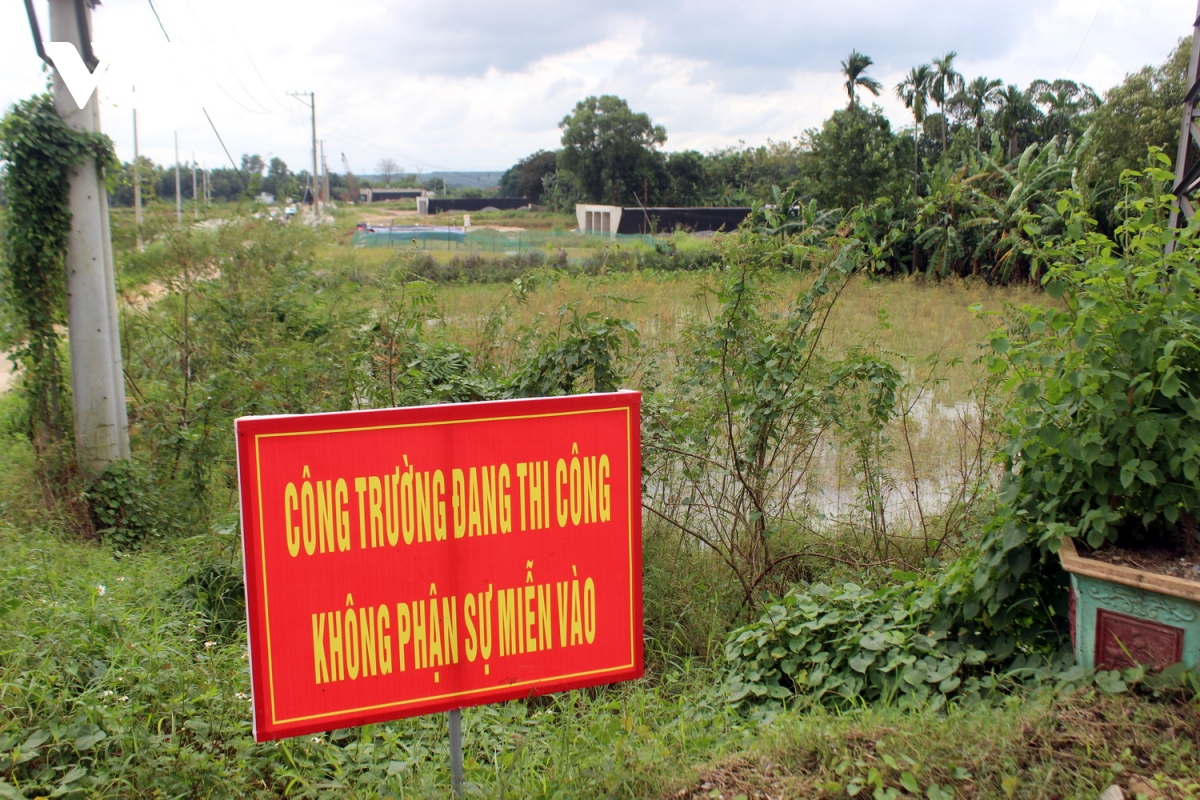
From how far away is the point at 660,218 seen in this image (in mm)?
35344

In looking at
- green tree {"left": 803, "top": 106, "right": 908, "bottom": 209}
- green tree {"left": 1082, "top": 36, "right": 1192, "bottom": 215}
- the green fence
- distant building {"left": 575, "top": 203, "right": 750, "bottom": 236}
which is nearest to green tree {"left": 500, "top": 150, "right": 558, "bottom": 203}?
distant building {"left": 575, "top": 203, "right": 750, "bottom": 236}

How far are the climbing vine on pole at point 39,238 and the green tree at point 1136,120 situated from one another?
1690 centimetres

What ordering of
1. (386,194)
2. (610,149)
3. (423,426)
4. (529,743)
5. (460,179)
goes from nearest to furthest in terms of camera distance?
(423,426)
(529,743)
(610,149)
(386,194)
(460,179)

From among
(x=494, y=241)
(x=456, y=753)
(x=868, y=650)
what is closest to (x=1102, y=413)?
(x=868, y=650)

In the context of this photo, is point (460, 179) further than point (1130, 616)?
Yes

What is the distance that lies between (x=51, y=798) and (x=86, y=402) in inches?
163

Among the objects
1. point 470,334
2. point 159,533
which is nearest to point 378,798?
point 159,533

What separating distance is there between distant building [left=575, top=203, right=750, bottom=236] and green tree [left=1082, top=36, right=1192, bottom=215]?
1333cm

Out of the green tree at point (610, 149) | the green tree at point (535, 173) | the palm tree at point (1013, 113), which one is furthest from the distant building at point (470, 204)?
the palm tree at point (1013, 113)

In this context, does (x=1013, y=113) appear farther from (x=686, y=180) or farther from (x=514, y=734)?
(x=514, y=734)

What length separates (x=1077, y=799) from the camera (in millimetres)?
2109

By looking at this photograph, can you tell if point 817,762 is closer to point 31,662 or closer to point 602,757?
point 602,757

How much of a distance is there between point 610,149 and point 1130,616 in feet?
143

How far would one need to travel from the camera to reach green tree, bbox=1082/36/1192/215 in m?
16.3
